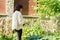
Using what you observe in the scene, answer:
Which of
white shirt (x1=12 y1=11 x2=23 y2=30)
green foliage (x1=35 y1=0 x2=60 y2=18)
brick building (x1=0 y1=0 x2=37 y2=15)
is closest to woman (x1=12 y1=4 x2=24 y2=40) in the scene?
white shirt (x1=12 y1=11 x2=23 y2=30)

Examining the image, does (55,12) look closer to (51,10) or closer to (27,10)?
(51,10)

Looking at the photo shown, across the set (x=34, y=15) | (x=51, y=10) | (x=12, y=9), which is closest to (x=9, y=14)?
(x=12, y=9)

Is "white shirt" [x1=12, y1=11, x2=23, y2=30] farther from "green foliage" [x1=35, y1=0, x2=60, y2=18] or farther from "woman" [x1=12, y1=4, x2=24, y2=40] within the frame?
"green foliage" [x1=35, y1=0, x2=60, y2=18]

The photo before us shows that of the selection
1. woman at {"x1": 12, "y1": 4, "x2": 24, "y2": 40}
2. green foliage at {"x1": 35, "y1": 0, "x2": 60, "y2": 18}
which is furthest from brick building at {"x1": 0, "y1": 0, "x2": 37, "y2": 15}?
woman at {"x1": 12, "y1": 4, "x2": 24, "y2": 40}

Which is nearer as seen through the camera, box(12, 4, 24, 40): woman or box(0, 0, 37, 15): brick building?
box(12, 4, 24, 40): woman

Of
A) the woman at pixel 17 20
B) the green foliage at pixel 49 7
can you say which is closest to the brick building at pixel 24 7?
the green foliage at pixel 49 7

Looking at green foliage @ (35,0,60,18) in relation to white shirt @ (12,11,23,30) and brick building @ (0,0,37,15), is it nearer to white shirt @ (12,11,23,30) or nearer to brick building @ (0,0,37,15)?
white shirt @ (12,11,23,30)

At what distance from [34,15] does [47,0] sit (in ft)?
16.1

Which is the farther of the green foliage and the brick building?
the brick building

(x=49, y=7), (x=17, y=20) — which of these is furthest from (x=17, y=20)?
(x=49, y=7)

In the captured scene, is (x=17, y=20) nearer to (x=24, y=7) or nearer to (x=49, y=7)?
(x=49, y=7)

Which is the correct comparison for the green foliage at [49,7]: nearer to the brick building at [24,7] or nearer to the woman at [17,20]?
the woman at [17,20]

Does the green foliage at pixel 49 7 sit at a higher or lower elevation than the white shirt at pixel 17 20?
higher

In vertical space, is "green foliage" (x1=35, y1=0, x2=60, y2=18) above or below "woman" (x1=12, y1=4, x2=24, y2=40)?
above
